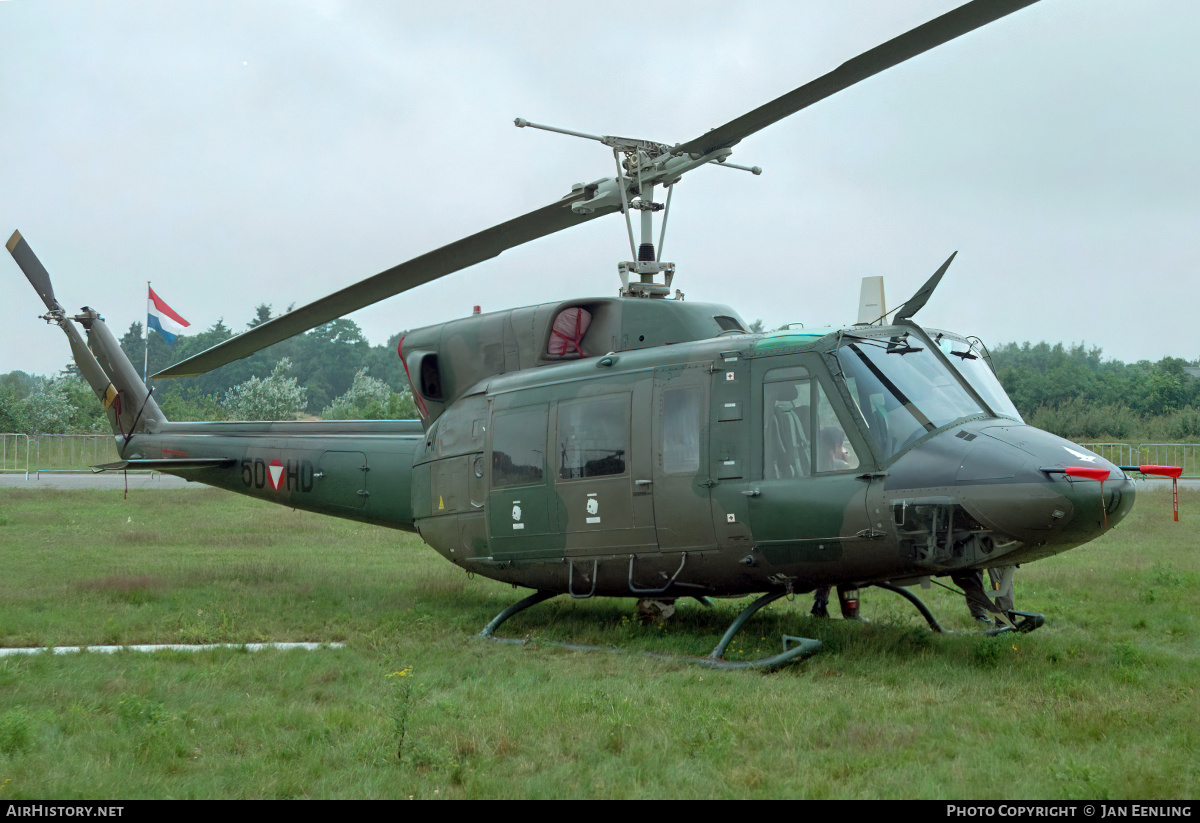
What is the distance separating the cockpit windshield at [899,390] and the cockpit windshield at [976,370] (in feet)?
0.57

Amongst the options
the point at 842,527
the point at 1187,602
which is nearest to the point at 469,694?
the point at 842,527

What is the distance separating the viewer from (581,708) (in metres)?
6.23

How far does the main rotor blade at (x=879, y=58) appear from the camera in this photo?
601 cm

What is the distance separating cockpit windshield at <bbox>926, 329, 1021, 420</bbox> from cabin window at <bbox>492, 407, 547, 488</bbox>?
3426 mm

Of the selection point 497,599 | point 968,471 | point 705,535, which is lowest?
point 497,599

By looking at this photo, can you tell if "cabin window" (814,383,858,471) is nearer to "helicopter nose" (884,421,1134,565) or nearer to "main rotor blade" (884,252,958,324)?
"helicopter nose" (884,421,1134,565)

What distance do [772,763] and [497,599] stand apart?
6.75m

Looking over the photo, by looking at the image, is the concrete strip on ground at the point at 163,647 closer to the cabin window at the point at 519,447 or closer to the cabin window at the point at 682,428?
the cabin window at the point at 519,447

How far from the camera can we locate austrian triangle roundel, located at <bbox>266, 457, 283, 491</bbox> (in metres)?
12.3

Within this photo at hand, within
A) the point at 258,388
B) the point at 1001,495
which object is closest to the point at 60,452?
the point at 258,388

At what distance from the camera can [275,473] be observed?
12344 millimetres

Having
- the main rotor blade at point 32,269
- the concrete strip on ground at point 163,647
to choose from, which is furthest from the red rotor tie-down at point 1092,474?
the main rotor blade at point 32,269

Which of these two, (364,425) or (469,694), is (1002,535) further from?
(364,425)
